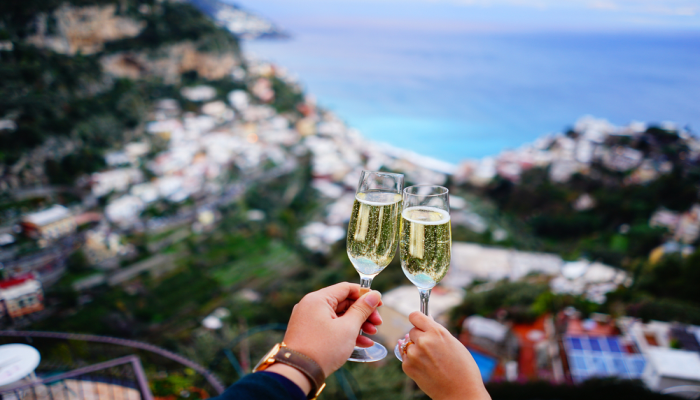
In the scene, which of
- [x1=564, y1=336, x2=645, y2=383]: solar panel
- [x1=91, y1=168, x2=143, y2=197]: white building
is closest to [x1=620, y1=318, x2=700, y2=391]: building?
[x1=564, y1=336, x2=645, y2=383]: solar panel

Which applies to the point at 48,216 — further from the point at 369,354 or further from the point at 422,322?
the point at 422,322

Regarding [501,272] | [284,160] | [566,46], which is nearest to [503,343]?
[501,272]

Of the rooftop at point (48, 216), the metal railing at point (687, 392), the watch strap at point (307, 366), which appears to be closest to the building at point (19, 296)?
the rooftop at point (48, 216)

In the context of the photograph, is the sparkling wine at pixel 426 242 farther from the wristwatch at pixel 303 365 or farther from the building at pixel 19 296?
the building at pixel 19 296

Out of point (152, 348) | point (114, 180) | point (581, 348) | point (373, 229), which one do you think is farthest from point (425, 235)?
point (114, 180)

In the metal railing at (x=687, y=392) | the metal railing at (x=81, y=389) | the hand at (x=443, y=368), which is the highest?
the hand at (x=443, y=368)

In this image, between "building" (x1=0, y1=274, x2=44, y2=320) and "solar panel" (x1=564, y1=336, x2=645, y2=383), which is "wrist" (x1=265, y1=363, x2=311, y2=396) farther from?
"building" (x1=0, y1=274, x2=44, y2=320)

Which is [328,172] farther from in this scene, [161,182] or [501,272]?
[501,272]
